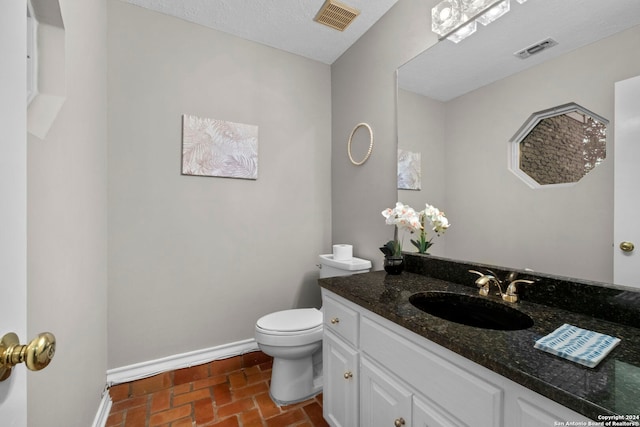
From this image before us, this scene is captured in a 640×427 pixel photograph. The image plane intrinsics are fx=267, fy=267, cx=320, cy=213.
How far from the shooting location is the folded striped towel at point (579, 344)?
25.1 inches

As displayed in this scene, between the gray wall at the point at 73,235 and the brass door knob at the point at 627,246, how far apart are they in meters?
1.59

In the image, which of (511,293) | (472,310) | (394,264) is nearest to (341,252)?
(394,264)

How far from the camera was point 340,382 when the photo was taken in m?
1.29

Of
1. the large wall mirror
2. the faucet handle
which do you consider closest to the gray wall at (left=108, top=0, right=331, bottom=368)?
the large wall mirror

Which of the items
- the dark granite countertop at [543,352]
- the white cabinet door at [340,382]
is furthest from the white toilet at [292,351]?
the dark granite countertop at [543,352]

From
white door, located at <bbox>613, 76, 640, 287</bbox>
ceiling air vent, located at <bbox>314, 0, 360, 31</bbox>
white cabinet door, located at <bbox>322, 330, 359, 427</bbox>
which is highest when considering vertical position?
ceiling air vent, located at <bbox>314, 0, 360, 31</bbox>

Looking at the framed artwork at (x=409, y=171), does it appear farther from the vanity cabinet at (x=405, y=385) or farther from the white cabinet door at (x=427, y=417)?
the white cabinet door at (x=427, y=417)

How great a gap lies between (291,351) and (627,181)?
1678 mm

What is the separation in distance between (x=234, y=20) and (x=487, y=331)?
2371 millimetres

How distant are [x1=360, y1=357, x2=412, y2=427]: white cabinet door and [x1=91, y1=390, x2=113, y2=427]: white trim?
4.60 feet

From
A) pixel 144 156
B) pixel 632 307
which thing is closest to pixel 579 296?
pixel 632 307

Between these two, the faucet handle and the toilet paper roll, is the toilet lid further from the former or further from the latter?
the faucet handle

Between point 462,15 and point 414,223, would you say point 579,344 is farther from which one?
point 462,15

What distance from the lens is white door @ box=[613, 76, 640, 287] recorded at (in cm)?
84
